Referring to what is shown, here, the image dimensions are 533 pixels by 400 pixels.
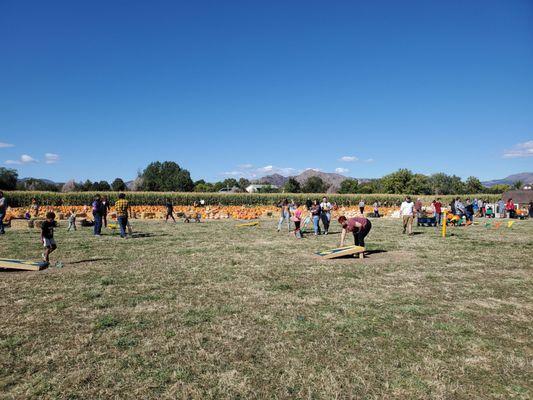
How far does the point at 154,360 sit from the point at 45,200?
46044mm

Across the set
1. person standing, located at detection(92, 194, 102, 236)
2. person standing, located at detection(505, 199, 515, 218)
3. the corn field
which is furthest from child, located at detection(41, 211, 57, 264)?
person standing, located at detection(505, 199, 515, 218)

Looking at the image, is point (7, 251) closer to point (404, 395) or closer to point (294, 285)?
point (294, 285)

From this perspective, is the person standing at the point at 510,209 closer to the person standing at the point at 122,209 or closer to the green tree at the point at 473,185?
the person standing at the point at 122,209

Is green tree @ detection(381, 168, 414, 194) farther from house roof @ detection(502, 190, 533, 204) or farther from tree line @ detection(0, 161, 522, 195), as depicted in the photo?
house roof @ detection(502, 190, 533, 204)

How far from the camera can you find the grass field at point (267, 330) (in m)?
4.23

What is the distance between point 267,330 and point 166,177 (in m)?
113

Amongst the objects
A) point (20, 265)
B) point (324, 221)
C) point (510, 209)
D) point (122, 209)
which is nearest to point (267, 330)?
point (20, 265)

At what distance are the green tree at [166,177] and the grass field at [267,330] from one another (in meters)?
104

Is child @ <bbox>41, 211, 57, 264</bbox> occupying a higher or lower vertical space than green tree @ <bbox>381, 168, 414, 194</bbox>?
lower

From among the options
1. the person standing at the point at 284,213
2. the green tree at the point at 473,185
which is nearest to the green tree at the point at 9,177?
the person standing at the point at 284,213

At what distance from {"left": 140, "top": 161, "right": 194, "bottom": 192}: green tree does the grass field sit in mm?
103949

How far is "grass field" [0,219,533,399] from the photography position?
4.23 metres

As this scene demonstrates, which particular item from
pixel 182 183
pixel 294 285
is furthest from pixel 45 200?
pixel 182 183

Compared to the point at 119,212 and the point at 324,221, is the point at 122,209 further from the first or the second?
the point at 324,221
